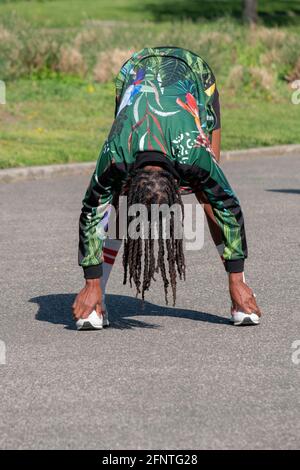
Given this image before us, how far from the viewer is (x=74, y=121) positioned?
19.1 metres

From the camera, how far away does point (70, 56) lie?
2361cm

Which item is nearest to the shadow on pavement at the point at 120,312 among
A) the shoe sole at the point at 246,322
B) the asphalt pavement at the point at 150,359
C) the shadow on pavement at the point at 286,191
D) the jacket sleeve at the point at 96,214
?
the asphalt pavement at the point at 150,359

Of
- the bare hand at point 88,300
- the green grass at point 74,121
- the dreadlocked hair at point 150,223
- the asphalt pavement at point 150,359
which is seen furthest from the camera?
the green grass at point 74,121

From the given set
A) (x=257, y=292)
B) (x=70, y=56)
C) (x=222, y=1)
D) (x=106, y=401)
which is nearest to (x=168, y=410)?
(x=106, y=401)

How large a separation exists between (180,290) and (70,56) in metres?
15.6

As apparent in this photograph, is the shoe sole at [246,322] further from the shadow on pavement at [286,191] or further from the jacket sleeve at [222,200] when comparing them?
the shadow on pavement at [286,191]

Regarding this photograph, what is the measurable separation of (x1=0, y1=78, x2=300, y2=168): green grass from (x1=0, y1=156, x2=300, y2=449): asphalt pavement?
18.2 ft

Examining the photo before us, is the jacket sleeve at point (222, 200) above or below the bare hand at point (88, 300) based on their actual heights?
above

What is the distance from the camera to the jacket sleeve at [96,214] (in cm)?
664

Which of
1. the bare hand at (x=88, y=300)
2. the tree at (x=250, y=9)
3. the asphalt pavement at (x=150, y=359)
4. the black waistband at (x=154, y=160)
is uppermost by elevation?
the tree at (x=250, y=9)

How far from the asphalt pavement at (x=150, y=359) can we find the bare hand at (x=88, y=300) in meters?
0.14

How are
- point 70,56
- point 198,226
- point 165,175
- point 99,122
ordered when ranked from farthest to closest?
point 70,56
point 99,122
point 198,226
point 165,175

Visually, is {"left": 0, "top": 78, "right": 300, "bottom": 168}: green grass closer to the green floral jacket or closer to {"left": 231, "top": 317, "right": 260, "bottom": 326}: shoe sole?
{"left": 231, "top": 317, "right": 260, "bottom": 326}: shoe sole

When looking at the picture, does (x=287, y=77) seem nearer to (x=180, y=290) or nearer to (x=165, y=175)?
(x=180, y=290)
